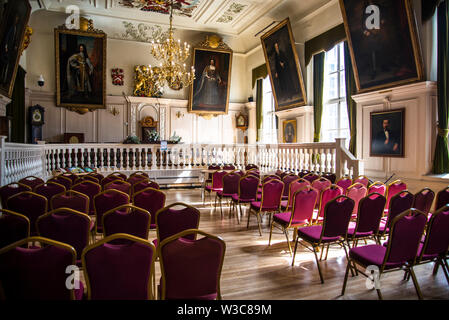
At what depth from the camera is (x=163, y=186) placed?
10188 millimetres

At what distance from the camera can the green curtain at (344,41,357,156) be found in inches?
329

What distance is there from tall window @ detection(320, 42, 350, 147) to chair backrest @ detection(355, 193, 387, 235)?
5.97m

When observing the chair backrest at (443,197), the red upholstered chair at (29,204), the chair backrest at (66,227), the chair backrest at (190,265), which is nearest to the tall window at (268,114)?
the chair backrest at (443,197)

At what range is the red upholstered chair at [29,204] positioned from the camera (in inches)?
129

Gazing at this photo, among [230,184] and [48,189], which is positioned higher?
[48,189]

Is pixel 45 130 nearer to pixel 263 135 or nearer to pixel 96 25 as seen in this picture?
pixel 96 25

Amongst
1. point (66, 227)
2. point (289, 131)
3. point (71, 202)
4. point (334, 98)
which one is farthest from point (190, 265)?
point (289, 131)

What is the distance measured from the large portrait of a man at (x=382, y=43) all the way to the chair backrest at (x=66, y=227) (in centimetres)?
688

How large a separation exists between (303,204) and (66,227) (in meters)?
2.75

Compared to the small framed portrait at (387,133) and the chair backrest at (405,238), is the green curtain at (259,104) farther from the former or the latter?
the chair backrest at (405,238)

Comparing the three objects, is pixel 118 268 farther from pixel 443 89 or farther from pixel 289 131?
pixel 289 131

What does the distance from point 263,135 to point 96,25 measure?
8.34 m

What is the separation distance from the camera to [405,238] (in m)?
2.55
